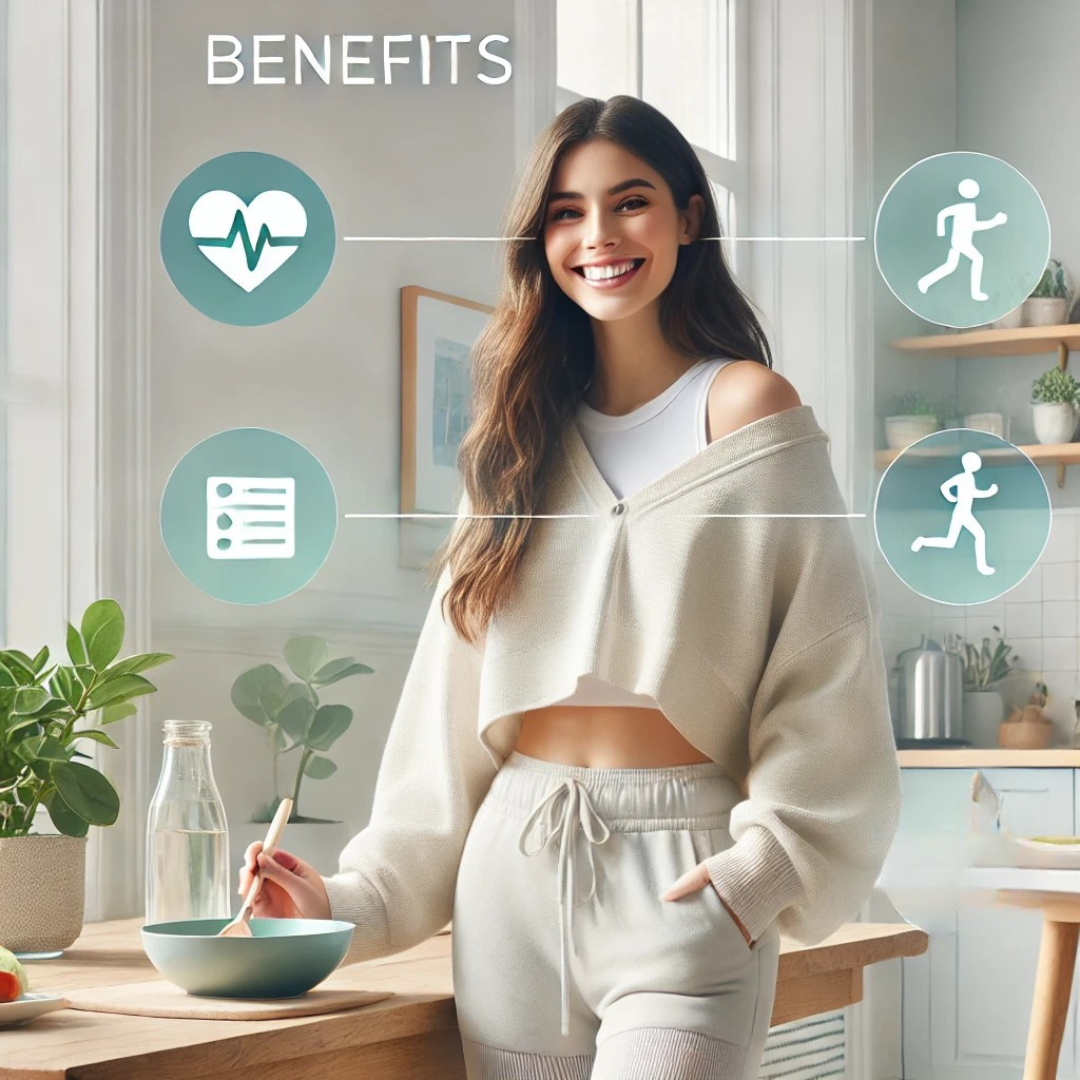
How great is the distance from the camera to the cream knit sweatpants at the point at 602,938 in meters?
0.76

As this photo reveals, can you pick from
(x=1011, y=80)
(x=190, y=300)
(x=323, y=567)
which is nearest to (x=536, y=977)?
(x=323, y=567)

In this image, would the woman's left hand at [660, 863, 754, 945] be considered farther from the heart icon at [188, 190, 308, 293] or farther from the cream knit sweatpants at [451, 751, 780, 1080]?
the heart icon at [188, 190, 308, 293]

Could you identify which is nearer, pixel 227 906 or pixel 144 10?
pixel 144 10

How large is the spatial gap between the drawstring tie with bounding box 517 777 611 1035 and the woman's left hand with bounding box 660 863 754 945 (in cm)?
4

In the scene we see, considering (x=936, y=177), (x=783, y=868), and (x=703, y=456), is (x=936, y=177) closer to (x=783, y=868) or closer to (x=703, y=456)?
(x=703, y=456)

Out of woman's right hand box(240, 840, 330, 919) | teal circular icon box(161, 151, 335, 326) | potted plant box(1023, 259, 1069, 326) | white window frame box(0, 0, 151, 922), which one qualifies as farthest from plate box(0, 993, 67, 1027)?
potted plant box(1023, 259, 1069, 326)

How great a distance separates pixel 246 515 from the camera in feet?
2.37

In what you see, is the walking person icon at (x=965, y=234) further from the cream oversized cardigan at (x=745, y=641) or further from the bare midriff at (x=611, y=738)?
the bare midriff at (x=611, y=738)

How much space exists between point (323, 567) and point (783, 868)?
0.90 feet

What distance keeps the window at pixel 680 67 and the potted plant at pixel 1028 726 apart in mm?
234

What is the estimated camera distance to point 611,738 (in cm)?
82

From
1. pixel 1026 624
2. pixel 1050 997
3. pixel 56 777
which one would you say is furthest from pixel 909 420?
pixel 56 777

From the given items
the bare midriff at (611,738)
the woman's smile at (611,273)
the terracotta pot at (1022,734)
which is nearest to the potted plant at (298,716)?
the bare midriff at (611,738)

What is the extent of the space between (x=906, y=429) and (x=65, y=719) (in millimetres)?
646
